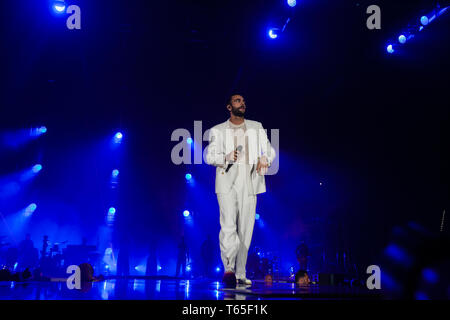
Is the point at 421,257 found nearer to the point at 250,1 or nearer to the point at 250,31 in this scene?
the point at 250,1

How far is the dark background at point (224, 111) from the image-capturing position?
28.1ft

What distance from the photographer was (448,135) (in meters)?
7.58

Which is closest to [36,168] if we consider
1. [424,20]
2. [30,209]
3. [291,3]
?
[30,209]

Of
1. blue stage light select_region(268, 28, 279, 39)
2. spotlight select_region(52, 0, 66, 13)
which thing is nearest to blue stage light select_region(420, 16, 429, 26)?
blue stage light select_region(268, 28, 279, 39)

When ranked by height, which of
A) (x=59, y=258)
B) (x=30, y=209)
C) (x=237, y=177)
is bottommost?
(x=59, y=258)

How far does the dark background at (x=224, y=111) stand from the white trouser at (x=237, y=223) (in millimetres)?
5250

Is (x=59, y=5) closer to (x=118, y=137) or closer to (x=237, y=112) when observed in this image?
(x=237, y=112)

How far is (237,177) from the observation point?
4305 mm

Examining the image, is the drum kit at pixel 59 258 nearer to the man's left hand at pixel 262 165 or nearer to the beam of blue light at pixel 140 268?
the beam of blue light at pixel 140 268

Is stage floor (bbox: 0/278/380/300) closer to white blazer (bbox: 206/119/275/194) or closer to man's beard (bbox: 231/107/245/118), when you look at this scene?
white blazer (bbox: 206/119/275/194)

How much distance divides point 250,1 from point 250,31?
1.25 m

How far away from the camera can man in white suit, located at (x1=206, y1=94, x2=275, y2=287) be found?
414cm

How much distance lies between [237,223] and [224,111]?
999 centimetres

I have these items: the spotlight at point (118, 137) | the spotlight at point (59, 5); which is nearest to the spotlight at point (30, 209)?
the spotlight at point (118, 137)
